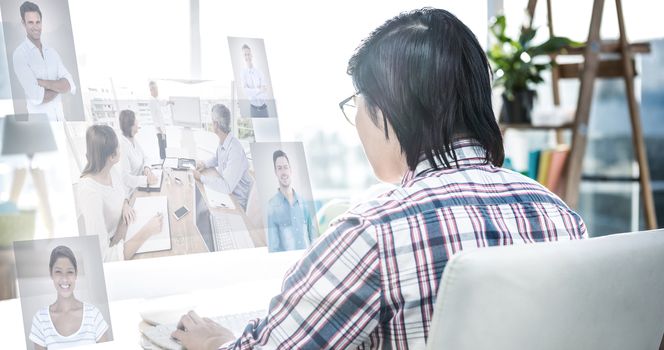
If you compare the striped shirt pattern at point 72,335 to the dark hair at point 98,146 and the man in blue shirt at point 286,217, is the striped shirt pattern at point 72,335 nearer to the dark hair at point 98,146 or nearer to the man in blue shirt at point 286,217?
the dark hair at point 98,146

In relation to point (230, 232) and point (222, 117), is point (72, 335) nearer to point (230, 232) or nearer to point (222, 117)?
point (230, 232)

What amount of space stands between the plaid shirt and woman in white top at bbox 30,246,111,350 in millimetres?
382

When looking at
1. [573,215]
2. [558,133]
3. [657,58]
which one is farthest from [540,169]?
[573,215]

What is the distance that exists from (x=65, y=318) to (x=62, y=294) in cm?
4

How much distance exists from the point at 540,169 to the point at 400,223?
2070 millimetres

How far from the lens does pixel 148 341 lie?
1.13 metres

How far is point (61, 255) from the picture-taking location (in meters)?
1.17

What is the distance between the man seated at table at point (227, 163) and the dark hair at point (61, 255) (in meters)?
0.32

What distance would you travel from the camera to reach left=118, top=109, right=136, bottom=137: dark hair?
130 centimetres

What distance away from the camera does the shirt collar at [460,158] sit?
3.18 ft

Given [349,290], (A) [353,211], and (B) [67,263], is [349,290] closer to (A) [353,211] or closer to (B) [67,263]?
(A) [353,211]

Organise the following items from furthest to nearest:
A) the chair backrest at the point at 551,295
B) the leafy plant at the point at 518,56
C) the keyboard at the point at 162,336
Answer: the leafy plant at the point at 518,56 < the keyboard at the point at 162,336 < the chair backrest at the point at 551,295

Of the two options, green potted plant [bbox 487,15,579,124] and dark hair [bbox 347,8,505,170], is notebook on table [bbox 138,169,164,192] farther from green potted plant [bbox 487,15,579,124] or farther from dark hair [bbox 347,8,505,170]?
green potted plant [bbox 487,15,579,124]

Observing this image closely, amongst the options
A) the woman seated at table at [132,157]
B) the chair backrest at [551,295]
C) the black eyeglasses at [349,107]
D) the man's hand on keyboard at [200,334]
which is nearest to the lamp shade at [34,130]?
the woman seated at table at [132,157]
